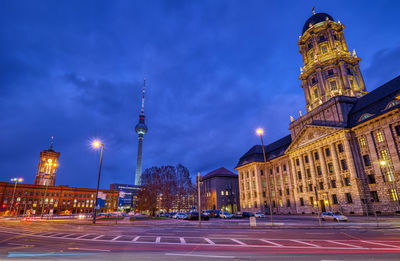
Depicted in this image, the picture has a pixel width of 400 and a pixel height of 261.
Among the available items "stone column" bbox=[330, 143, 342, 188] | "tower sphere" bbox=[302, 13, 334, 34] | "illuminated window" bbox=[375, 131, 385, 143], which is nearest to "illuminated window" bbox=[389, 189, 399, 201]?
"illuminated window" bbox=[375, 131, 385, 143]

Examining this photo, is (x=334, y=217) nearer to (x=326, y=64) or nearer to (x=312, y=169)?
(x=312, y=169)

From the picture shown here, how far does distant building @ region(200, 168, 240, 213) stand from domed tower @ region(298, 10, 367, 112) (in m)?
47.4

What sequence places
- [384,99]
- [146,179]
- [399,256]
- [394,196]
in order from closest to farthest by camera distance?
[399,256], [394,196], [384,99], [146,179]

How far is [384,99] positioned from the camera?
135ft

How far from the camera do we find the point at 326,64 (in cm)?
6378

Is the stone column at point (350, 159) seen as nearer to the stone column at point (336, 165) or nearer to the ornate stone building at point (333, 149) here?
the ornate stone building at point (333, 149)

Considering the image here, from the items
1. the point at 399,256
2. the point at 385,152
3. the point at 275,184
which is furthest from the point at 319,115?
the point at 399,256

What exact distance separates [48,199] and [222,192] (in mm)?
90978

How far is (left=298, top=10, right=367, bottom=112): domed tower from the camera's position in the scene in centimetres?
6034

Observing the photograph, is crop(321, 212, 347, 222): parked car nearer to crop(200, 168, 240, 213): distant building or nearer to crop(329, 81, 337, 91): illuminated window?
crop(329, 81, 337, 91): illuminated window

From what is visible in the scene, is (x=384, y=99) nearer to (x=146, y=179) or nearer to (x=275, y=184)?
(x=275, y=184)

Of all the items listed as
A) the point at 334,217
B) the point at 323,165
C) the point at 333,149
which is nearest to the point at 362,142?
the point at 333,149

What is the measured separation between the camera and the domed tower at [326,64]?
60344mm

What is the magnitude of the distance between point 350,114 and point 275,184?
2943 cm
